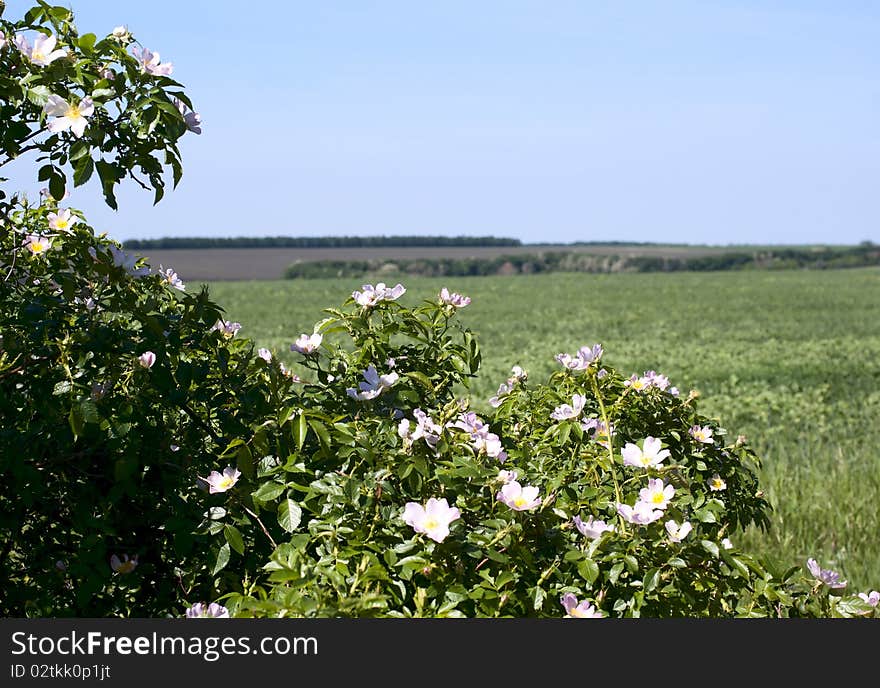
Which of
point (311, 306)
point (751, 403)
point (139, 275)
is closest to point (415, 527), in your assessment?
point (139, 275)

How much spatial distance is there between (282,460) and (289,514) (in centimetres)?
30

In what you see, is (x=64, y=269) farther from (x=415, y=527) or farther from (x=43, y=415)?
(x=415, y=527)

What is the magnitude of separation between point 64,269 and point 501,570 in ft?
5.58

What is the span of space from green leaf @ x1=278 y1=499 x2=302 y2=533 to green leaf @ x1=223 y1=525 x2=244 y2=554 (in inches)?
4.6

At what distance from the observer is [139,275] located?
2420mm

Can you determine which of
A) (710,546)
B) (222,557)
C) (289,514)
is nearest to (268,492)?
(289,514)

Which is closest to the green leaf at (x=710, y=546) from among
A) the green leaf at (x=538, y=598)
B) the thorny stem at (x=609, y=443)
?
the thorny stem at (x=609, y=443)

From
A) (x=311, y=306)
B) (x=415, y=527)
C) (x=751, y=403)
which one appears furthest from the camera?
(x=311, y=306)

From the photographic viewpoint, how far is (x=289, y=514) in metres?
1.77

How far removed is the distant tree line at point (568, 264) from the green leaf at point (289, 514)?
2229 inches

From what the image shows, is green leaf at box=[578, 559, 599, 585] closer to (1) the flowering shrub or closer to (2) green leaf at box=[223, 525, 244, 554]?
(1) the flowering shrub

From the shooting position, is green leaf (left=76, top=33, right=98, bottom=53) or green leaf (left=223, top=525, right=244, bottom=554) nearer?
green leaf (left=223, top=525, right=244, bottom=554)

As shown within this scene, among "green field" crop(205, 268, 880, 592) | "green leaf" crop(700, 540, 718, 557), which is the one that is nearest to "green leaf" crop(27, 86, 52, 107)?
"green field" crop(205, 268, 880, 592)

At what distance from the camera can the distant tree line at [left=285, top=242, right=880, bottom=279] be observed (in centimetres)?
6041
